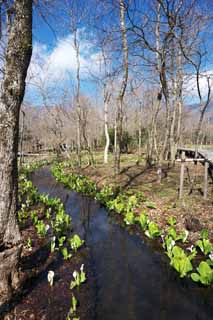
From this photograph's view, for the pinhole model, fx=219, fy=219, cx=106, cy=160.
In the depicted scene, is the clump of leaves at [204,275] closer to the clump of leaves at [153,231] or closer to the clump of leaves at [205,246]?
the clump of leaves at [205,246]

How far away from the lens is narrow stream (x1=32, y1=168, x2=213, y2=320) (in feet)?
10.1

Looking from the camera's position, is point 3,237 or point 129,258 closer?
point 3,237

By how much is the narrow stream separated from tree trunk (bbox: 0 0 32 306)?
1442mm

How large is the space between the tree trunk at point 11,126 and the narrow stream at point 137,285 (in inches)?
56.8

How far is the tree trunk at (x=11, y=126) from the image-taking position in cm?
302

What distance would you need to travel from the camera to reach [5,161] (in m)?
3.04

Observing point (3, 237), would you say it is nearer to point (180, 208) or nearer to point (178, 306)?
point (178, 306)

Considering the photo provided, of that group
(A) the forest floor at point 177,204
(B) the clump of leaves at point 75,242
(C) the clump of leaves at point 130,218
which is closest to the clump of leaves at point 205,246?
(A) the forest floor at point 177,204

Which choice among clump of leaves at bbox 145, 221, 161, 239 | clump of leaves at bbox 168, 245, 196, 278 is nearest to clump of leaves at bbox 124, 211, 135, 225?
clump of leaves at bbox 145, 221, 161, 239

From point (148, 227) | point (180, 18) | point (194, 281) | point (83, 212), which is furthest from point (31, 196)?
point (180, 18)

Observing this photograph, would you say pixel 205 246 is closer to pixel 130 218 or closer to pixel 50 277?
pixel 130 218

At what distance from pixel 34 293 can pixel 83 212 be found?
14.7 feet

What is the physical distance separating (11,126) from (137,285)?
3.22 meters

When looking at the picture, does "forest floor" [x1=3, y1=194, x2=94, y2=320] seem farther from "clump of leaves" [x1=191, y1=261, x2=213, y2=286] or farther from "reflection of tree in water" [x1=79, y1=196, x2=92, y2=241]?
"clump of leaves" [x1=191, y1=261, x2=213, y2=286]
